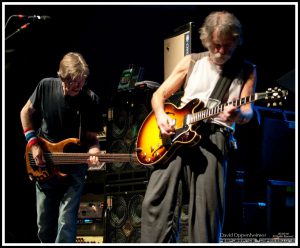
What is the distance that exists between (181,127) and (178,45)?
2004mm

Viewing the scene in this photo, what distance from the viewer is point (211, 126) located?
3254mm

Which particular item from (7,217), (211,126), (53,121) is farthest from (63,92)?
(7,217)

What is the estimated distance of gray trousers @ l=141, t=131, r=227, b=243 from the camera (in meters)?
3.15

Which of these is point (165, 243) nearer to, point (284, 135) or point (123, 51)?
point (284, 135)

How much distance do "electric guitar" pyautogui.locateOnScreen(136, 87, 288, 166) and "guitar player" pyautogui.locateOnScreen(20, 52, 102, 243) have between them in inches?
35.9

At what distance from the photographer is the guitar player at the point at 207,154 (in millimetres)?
3156

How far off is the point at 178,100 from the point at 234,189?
4.79ft

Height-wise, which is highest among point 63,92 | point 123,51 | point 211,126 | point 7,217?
point 123,51

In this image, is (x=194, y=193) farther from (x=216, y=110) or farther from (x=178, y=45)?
(x=178, y=45)

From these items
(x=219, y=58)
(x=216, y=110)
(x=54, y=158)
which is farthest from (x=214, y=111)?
(x=54, y=158)

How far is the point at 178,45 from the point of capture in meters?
5.17

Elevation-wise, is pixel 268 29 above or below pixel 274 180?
above

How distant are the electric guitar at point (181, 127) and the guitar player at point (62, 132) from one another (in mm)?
911

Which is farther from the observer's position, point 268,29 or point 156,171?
point 268,29
